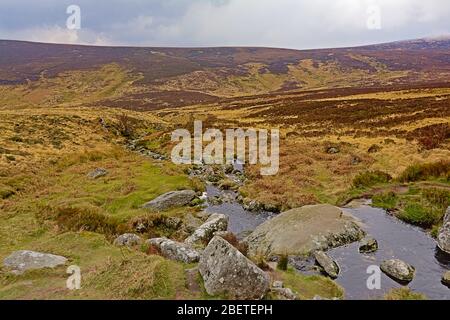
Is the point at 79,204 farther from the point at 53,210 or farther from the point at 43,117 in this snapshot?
the point at 43,117

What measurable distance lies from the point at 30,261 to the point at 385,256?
14.1m

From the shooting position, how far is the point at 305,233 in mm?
19281

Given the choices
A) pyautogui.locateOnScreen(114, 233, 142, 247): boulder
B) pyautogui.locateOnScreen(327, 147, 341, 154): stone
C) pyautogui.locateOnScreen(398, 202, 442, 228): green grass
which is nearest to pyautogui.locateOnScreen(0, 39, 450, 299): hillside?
pyautogui.locateOnScreen(398, 202, 442, 228): green grass

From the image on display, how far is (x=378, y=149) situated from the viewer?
38.7 m

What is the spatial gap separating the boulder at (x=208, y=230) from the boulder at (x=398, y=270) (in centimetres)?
800

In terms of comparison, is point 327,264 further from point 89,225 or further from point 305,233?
point 89,225

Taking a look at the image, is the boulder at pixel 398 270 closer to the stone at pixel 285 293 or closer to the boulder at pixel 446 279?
the boulder at pixel 446 279

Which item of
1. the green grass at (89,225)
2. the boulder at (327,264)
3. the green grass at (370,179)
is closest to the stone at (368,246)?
the boulder at (327,264)

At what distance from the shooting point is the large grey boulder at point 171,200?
86.7 feet

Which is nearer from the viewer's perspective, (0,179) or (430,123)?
(0,179)

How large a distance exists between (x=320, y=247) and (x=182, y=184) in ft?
49.7

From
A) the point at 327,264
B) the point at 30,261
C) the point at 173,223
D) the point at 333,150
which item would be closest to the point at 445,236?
the point at 327,264

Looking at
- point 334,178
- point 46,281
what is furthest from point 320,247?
point 334,178

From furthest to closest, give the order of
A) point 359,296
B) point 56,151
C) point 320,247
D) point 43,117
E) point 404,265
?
1. point 43,117
2. point 56,151
3. point 320,247
4. point 404,265
5. point 359,296
